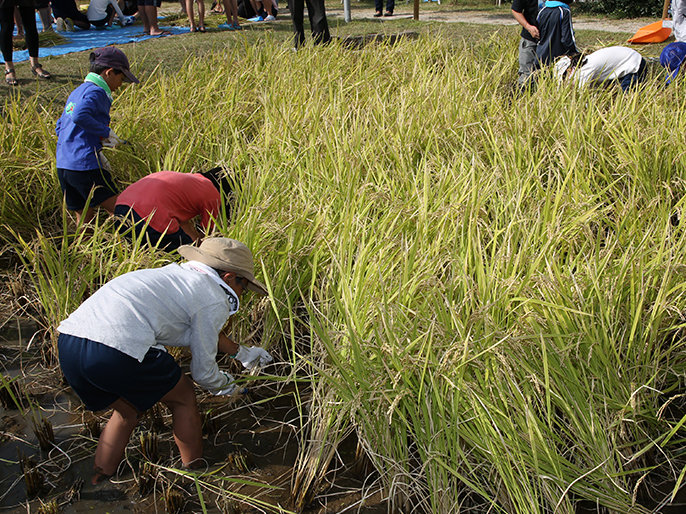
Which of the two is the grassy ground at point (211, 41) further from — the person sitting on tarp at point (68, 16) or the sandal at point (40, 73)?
the person sitting on tarp at point (68, 16)

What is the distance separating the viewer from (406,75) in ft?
14.5

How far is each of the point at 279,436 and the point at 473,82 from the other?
3.07 metres

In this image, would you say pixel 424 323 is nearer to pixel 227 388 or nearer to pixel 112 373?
pixel 227 388

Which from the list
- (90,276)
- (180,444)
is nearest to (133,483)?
(180,444)

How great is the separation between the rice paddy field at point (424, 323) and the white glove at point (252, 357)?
0.42 feet

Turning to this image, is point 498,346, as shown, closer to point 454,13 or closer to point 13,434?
point 13,434

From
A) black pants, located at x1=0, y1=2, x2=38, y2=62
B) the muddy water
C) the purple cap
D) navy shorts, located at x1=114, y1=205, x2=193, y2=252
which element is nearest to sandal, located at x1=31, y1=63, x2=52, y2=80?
black pants, located at x1=0, y1=2, x2=38, y2=62

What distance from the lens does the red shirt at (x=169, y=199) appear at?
102 inches

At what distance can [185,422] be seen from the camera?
184 cm

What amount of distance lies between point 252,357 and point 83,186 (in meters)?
1.64

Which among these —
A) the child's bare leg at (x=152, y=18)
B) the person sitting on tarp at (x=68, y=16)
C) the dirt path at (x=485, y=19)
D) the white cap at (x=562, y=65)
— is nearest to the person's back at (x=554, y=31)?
the white cap at (x=562, y=65)

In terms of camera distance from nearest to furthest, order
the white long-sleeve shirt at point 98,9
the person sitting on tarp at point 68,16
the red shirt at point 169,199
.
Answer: the red shirt at point 169,199 < the person sitting on tarp at point 68,16 < the white long-sleeve shirt at point 98,9

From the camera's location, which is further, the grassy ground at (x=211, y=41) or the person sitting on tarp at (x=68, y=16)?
the person sitting on tarp at (x=68, y=16)

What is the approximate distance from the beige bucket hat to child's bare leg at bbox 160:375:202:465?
409 mm
